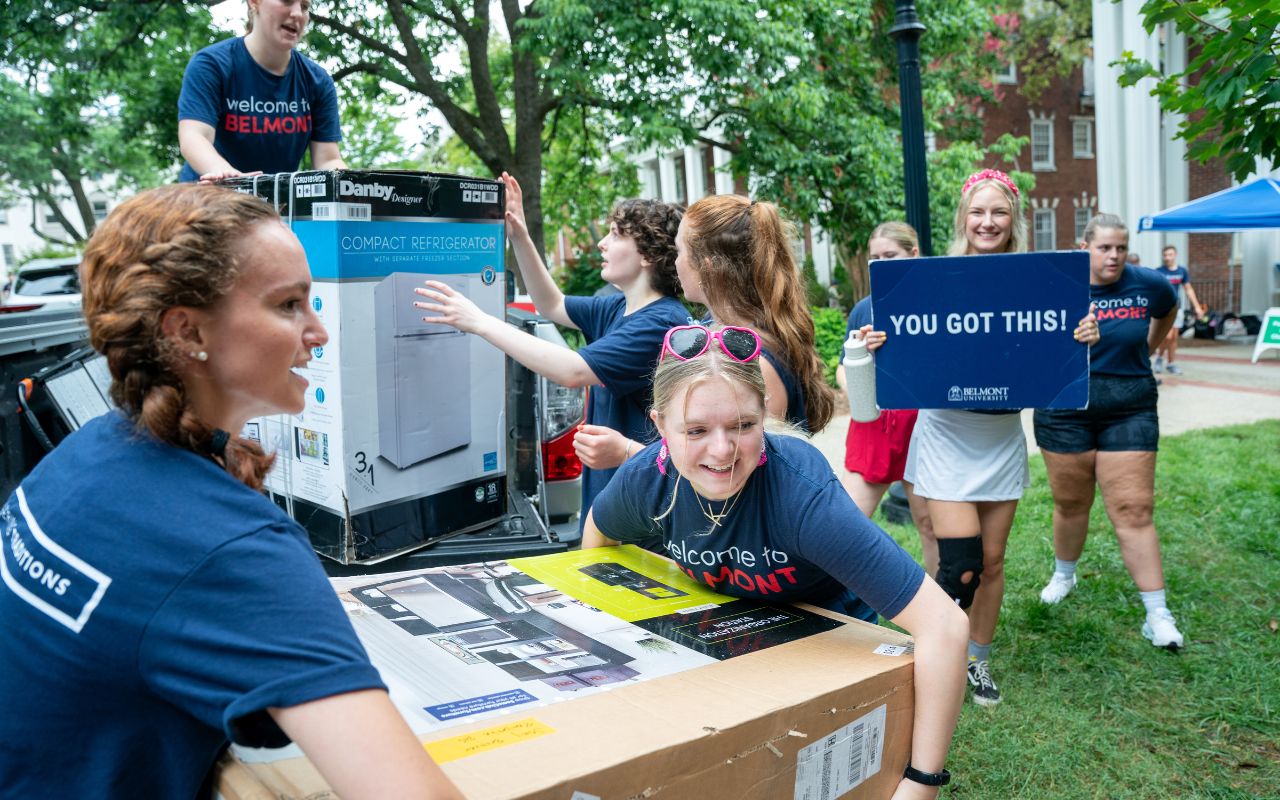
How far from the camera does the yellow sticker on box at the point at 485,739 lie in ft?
4.45

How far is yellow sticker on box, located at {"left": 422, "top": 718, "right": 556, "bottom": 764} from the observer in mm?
1355

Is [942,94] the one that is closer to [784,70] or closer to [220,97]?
[784,70]

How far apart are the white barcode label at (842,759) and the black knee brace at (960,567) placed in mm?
1895

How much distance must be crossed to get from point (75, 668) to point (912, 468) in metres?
3.40

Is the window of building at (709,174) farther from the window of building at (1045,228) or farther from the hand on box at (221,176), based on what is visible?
the hand on box at (221,176)

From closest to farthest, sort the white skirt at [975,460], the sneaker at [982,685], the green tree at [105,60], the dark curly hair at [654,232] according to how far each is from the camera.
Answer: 1. the dark curly hair at [654,232]
2. the white skirt at [975,460]
3. the sneaker at [982,685]
4. the green tree at [105,60]

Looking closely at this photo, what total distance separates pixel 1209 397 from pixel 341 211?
12301 millimetres

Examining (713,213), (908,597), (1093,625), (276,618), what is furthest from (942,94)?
(276,618)

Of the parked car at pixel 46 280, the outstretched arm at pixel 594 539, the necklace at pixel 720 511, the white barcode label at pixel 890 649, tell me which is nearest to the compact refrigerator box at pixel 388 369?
the outstretched arm at pixel 594 539

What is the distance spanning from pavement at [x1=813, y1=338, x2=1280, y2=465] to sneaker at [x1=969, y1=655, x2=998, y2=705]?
346 cm

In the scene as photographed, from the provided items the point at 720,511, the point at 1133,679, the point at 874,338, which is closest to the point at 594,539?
the point at 720,511

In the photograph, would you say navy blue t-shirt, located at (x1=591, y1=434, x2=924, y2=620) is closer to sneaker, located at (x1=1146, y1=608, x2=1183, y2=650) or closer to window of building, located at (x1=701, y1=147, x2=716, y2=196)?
sneaker, located at (x1=1146, y1=608, x2=1183, y2=650)

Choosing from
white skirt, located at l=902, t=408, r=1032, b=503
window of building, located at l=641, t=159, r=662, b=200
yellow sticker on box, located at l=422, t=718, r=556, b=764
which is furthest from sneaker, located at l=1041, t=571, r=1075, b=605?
window of building, located at l=641, t=159, r=662, b=200

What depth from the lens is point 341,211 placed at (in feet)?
8.36
